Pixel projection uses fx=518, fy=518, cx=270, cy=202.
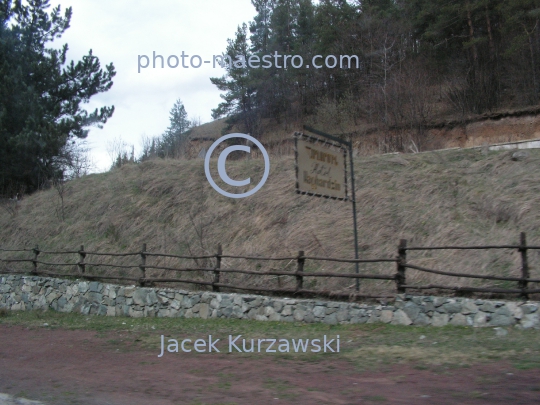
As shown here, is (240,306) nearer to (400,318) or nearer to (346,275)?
(346,275)

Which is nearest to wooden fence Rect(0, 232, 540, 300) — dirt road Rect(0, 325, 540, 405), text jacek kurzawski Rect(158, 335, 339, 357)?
text jacek kurzawski Rect(158, 335, 339, 357)

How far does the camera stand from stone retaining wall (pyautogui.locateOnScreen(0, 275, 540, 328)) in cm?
904

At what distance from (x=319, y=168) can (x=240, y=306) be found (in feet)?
13.8

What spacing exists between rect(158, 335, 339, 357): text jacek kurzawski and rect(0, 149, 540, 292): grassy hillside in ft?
9.72

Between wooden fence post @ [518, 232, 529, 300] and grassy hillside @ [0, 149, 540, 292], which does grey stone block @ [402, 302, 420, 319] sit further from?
wooden fence post @ [518, 232, 529, 300]

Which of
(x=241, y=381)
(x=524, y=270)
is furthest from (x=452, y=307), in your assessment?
(x=241, y=381)

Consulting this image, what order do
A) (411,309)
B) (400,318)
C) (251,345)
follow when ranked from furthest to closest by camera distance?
(400,318) → (411,309) → (251,345)

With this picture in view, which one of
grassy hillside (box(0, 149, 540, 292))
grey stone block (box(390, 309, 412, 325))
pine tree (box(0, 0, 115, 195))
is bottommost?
grey stone block (box(390, 309, 412, 325))

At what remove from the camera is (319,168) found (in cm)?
938

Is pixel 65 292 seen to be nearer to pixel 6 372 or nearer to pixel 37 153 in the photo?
pixel 6 372

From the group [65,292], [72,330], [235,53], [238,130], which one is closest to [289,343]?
[72,330]

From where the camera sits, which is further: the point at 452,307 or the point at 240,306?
the point at 240,306

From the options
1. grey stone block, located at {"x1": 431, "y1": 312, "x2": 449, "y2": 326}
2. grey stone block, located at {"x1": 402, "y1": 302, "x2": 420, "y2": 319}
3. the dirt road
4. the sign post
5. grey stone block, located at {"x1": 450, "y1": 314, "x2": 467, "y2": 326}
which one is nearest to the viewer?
the dirt road

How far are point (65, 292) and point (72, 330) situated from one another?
4.12 meters
